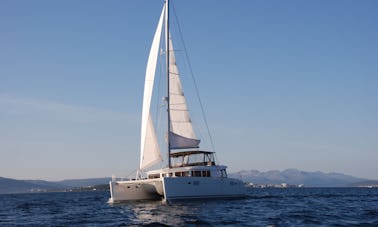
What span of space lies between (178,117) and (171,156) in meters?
3.48

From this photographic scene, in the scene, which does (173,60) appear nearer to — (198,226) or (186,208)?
(186,208)

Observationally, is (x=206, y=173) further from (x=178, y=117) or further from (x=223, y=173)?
(x=178, y=117)

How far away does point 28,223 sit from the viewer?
24328 mm

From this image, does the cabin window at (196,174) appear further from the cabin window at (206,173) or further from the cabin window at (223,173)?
the cabin window at (223,173)

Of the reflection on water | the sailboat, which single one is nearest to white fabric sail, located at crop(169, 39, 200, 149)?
the sailboat

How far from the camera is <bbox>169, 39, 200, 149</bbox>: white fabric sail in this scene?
1470 inches

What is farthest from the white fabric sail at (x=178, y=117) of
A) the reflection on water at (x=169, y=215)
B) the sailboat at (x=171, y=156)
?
the reflection on water at (x=169, y=215)

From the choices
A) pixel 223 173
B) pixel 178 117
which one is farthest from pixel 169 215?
pixel 223 173

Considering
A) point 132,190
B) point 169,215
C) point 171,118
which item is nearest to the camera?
point 169,215

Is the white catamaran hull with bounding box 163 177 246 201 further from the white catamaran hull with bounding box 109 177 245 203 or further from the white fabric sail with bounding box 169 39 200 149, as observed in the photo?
the white fabric sail with bounding box 169 39 200 149

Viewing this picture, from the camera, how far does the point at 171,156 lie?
3875cm

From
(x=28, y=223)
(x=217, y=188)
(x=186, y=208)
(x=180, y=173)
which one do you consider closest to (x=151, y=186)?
(x=180, y=173)

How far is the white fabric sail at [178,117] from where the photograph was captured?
3734cm

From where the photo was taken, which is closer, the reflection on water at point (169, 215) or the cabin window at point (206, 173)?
the reflection on water at point (169, 215)
